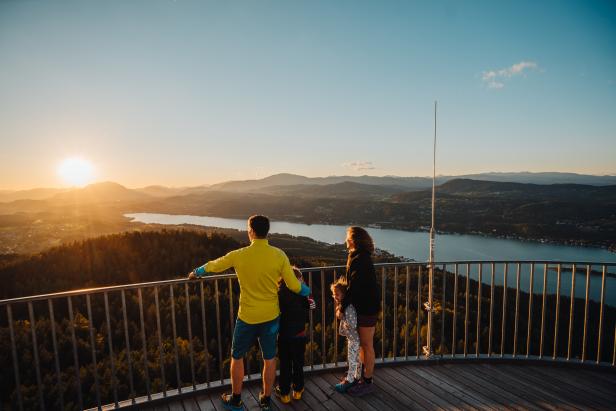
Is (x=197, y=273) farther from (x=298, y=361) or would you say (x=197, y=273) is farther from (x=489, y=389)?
(x=489, y=389)

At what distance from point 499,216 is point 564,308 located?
5791cm

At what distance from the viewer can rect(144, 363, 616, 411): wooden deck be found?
294 centimetres

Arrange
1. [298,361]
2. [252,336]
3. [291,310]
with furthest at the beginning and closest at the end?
[298,361], [291,310], [252,336]

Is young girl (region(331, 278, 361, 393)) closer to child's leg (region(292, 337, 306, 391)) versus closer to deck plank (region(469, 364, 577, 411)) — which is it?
child's leg (region(292, 337, 306, 391))

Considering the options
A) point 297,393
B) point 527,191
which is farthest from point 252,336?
point 527,191

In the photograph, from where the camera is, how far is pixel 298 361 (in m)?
2.94

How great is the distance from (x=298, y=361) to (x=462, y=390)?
158 centimetres

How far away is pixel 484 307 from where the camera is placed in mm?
16797

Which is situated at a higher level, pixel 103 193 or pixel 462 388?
pixel 462 388

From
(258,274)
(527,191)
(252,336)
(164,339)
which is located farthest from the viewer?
(527,191)

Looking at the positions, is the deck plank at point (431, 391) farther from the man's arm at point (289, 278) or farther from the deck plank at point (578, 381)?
the man's arm at point (289, 278)

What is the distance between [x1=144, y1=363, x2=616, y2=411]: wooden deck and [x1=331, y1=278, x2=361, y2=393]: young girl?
0.40ft

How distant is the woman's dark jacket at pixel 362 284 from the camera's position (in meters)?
2.82

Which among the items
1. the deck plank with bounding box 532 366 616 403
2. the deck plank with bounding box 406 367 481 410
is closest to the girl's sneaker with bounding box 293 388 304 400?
the deck plank with bounding box 406 367 481 410
